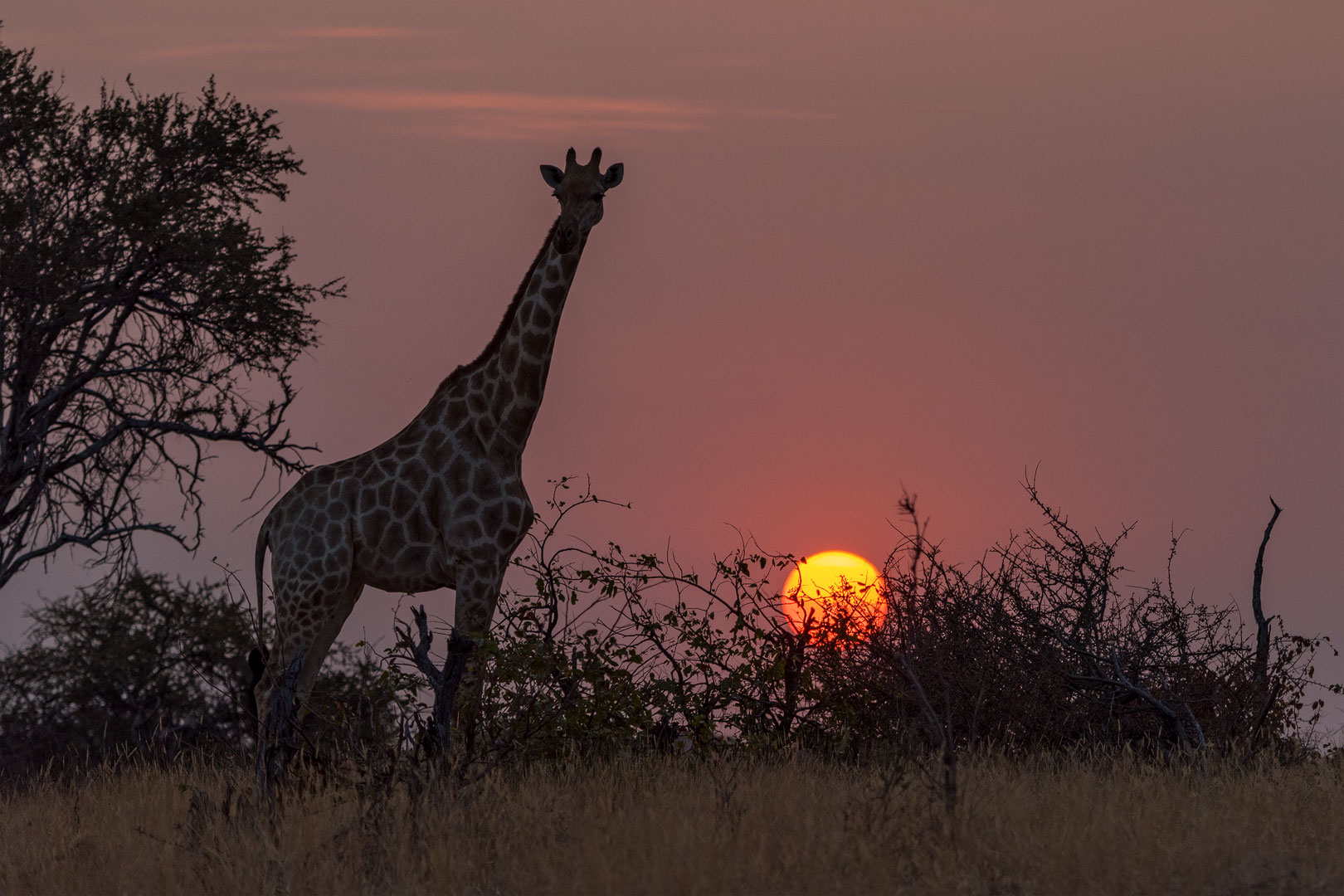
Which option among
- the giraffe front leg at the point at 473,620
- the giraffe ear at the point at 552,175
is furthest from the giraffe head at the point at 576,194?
the giraffe front leg at the point at 473,620

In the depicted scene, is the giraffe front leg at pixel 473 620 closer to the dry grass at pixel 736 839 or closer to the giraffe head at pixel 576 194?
the dry grass at pixel 736 839

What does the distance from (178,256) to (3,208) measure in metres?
2.41

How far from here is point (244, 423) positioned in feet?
71.1

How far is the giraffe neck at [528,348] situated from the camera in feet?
41.6

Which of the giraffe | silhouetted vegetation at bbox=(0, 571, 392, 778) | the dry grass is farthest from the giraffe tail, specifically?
silhouetted vegetation at bbox=(0, 571, 392, 778)

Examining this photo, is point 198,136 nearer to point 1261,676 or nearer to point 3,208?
point 3,208

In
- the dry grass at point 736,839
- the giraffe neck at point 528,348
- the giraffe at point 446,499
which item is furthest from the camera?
the giraffe neck at point 528,348

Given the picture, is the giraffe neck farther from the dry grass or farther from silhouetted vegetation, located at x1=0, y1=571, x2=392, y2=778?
silhouetted vegetation, located at x1=0, y1=571, x2=392, y2=778

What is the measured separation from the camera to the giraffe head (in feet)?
40.5

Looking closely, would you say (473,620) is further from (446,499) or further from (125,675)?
(125,675)

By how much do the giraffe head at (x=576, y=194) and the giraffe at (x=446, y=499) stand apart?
0.03 ft

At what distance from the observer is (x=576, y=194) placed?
12.4 metres

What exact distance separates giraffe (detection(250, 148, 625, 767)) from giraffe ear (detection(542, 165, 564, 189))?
0.04 ft

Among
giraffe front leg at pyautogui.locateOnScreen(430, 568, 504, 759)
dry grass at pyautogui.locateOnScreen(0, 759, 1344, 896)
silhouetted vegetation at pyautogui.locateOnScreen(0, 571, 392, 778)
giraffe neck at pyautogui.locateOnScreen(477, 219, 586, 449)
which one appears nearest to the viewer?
dry grass at pyautogui.locateOnScreen(0, 759, 1344, 896)
